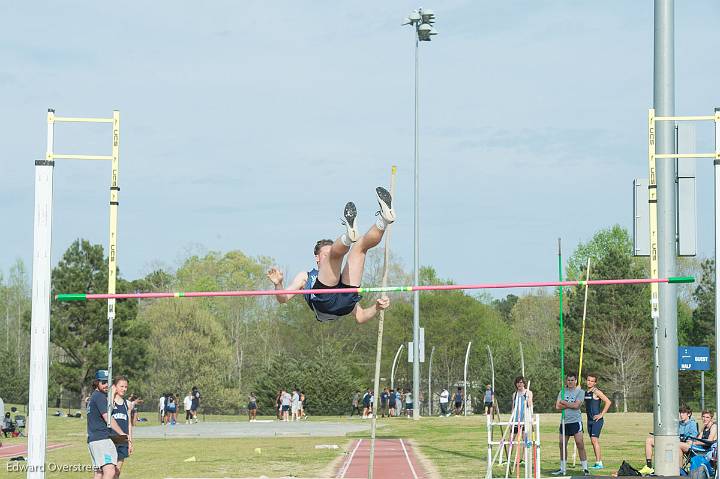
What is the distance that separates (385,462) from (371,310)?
8249 mm

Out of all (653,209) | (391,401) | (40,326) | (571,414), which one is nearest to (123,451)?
(40,326)

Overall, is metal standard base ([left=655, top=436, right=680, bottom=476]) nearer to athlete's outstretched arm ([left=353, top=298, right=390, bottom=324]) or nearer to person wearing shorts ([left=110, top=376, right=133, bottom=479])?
athlete's outstretched arm ([left=353, top=298, right=390, bottom=324])

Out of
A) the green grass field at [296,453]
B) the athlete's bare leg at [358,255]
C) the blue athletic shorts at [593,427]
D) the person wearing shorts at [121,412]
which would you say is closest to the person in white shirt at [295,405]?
the green grass field at [296,453]

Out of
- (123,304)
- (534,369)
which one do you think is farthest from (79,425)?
(534,369)

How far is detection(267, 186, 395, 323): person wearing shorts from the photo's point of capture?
7605mm

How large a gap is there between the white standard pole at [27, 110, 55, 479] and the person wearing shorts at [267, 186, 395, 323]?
1862 mm

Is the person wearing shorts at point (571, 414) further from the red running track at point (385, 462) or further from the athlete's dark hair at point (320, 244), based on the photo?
the athlete's dark hair at point (320, 244)

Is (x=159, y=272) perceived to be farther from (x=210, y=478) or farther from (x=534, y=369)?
(x=210, y=478)

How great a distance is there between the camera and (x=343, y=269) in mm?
8305

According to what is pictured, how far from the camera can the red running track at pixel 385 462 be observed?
14148 mm

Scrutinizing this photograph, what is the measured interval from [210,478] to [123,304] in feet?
95.9

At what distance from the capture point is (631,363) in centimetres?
4450

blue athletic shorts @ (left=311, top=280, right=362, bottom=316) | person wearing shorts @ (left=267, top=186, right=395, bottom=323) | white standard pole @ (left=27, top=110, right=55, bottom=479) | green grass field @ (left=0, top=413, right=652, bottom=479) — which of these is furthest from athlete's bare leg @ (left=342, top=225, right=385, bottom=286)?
green grass field @ (left=0, top=413, right=652, bottom=479)

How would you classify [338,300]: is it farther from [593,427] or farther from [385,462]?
[385,462]
